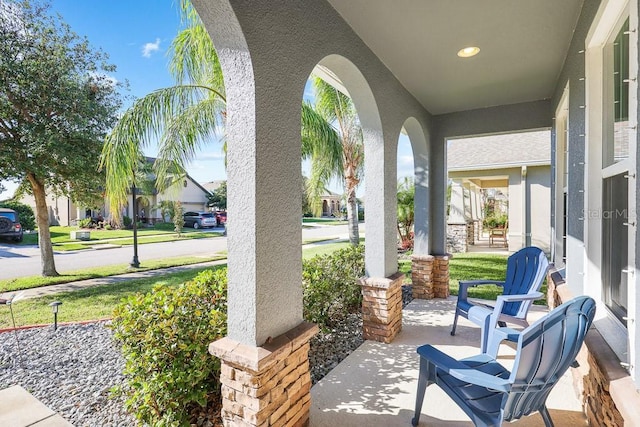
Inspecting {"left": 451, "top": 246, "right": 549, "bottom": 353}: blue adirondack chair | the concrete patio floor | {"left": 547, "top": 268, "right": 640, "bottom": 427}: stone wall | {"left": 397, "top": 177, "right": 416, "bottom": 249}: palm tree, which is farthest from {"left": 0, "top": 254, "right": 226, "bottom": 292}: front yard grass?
{"left": 547, "top": 268, "right": 640, "bottom": 427}: stone wall

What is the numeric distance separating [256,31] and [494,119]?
5.17m

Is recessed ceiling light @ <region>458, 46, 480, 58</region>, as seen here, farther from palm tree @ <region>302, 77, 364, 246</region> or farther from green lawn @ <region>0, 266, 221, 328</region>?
green lawn @ <region>0, 266, 221, 328</region>

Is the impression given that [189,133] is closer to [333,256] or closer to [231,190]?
[333,256]

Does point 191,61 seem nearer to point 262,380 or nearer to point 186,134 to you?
point 186,134

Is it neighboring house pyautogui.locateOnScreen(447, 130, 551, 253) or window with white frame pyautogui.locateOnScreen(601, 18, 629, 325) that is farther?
neighboring house pyautogui.locateOnScreen(447, 130, 551, 253)

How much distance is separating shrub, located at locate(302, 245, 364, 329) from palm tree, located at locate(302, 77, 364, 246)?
3.19m

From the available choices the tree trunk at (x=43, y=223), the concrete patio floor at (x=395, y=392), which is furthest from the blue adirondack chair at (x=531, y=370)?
the tree trunk at (x=43, y=223)

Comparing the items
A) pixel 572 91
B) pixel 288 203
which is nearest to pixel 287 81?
pixel 288 203

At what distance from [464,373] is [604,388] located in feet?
2.63

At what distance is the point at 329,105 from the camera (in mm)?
8492

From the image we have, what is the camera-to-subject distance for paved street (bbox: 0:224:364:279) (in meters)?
10.5

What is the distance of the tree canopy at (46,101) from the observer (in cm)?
725

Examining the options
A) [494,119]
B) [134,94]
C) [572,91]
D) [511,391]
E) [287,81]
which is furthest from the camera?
[134,94]

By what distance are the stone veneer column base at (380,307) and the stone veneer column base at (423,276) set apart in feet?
6.50
